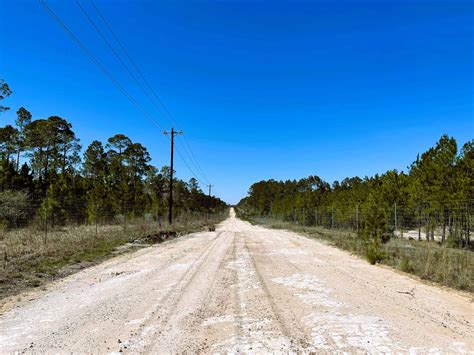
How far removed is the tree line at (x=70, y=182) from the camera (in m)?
21.4

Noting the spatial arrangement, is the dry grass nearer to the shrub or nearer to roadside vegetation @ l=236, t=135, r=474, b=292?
the shrub

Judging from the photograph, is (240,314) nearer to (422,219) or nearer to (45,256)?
(45,256)

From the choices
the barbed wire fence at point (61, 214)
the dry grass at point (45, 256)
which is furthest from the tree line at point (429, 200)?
the barbed wire fence at point (61, 214)

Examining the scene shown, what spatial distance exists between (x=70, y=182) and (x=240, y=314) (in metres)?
34.8

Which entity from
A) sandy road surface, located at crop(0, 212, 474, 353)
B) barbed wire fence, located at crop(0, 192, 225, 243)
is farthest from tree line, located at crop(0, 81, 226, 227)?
sandy road surface, located at crop(0, 212, 474, 353)

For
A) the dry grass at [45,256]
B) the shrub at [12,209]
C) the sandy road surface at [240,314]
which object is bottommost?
the dry grass at [45,256]

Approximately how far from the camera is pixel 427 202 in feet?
75.0

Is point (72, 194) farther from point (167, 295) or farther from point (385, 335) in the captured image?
point (385, 335)

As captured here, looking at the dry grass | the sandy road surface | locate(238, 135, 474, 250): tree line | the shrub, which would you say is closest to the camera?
the sandy road surface

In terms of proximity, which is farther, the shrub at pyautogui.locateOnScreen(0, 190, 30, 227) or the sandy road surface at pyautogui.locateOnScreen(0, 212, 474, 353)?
the shrub at pyautogui.locateOnScreen(0, 190, 30, 227)

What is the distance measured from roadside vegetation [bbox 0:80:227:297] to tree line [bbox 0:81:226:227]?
3.0 inches

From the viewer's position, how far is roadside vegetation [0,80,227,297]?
11.6 metres

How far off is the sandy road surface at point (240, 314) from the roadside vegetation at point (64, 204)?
2445 mm

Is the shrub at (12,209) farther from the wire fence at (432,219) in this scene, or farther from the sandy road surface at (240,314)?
the wire fence at (432,219)
